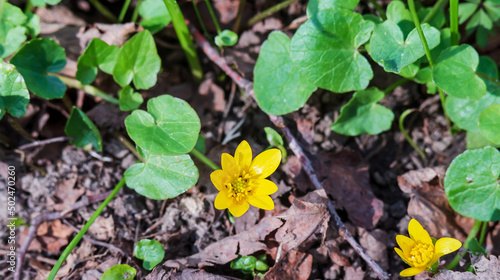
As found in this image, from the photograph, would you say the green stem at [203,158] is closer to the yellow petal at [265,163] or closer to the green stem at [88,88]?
the yellow petal at [265,163]

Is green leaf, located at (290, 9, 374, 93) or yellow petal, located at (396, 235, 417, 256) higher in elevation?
green leaf, located at (290, 9, 374, 93)

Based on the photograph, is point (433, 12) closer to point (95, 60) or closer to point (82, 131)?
point (95, 60)

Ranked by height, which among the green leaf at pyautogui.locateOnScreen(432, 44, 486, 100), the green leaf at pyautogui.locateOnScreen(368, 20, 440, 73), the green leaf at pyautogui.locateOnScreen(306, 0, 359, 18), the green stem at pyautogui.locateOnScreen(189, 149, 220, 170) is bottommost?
the green stem at pyautogui.locateOnScreen(189, 149, 220, 170)

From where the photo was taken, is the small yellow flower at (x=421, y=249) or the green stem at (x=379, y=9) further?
the green stem at (x=379, y=9)

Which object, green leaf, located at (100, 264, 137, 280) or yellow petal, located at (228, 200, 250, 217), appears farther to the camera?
green leaf, located at (100, 264, 137, 280)

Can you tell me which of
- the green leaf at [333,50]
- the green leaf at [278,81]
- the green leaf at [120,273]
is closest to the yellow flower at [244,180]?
the green leaf at [278,81]

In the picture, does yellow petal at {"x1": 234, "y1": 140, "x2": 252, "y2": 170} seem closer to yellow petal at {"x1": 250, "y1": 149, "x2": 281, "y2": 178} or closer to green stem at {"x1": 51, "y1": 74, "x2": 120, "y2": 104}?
yellow petal at {"x1": 250, "y1": 149, "x2": 281, "y2": 178}

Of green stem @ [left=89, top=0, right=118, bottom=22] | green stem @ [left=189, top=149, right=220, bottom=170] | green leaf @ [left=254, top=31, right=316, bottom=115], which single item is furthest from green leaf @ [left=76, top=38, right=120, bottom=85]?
green leaf @ [left=254, top=31, right=316, bottom=115]
